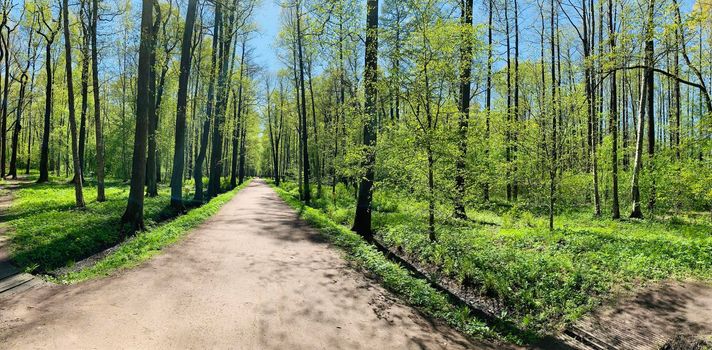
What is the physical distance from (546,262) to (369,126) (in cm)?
616

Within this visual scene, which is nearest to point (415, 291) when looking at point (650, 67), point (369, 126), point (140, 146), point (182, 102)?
point (369, 126)

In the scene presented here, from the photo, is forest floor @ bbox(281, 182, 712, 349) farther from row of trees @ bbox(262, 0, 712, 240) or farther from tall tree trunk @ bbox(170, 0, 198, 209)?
tall tree trunk @ bbox(170, 0, 198, 209)

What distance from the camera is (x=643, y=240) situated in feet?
32.4

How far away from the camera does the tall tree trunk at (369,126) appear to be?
11149 millimetres

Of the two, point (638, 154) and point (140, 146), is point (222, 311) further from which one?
point (638, 154)

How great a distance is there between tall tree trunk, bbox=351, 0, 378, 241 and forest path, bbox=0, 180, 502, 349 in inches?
152

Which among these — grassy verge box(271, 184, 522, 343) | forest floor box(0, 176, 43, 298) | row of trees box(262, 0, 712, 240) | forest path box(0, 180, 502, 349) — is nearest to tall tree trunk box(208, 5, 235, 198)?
row of trees box(262, 0, 712, 240)

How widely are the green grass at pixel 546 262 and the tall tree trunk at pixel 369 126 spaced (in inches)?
37.7

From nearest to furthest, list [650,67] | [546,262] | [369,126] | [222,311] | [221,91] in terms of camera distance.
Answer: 1. [222,311]
2. [546,262]
3. [650,67]
4. [369,126]
5. [221,91]

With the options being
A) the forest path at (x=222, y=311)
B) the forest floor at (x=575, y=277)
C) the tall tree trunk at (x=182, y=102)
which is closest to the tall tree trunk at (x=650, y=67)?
the forest floor at (x=575, y=277)

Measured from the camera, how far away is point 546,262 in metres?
8.22

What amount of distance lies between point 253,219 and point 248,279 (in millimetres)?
7982

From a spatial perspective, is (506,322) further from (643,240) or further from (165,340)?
(643,240)

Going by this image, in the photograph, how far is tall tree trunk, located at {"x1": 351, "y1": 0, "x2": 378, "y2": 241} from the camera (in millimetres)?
11149
